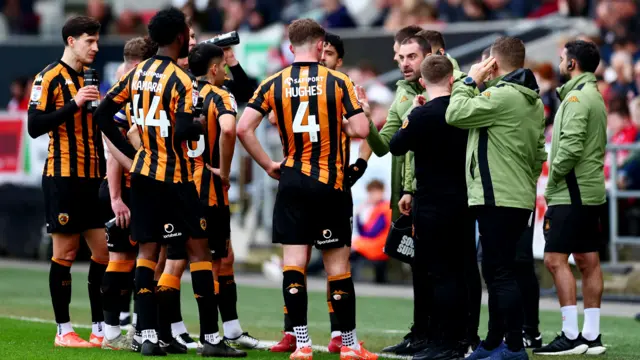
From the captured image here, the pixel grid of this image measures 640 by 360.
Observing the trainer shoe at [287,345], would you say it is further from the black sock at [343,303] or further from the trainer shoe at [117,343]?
the trainer shoe at [117,343]

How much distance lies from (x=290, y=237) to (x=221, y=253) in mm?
A: 923

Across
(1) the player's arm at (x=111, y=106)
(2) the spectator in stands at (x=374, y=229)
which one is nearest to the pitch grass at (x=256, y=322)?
(2) the spectator in stands at (x=374, y=229)

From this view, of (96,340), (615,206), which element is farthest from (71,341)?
(615,206)

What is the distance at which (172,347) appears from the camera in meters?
8.45

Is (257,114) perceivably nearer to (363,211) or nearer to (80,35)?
(80,35)

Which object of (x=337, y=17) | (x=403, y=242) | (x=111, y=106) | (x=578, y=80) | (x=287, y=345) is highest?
(x=337, y=17)

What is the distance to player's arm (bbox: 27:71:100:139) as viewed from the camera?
344 inches

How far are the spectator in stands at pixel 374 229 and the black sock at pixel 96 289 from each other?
663 cm

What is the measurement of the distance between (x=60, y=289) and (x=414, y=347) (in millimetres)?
2684

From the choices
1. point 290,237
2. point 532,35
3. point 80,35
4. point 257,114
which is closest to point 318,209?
point 290,237

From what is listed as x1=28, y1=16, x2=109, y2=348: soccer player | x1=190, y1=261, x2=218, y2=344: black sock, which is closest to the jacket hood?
x1=190, y1=261, x2=218, y2=344: black sock

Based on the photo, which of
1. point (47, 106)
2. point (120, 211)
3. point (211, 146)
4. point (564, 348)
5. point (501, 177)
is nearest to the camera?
point (501, 177)

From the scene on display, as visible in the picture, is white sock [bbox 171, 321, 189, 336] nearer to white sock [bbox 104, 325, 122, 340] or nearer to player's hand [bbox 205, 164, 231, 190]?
white sock [bbox 104, 325, 122, 340]

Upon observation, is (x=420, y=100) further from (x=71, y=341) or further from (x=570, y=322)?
(x=71, y=341)
